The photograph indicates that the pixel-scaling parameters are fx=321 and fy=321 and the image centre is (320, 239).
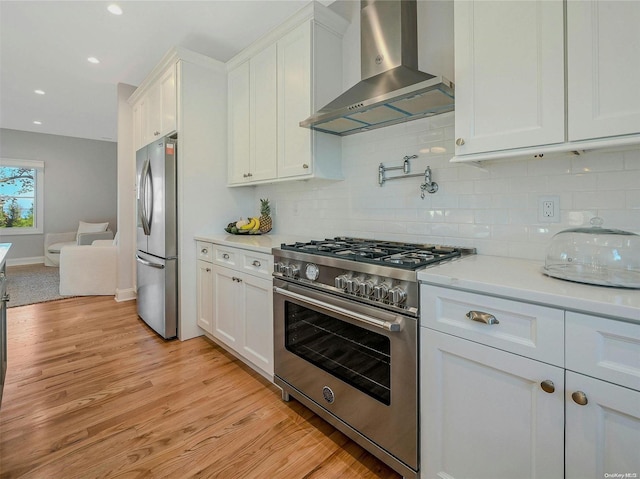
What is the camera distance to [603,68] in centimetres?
109

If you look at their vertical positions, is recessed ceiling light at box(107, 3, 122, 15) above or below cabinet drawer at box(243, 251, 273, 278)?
above

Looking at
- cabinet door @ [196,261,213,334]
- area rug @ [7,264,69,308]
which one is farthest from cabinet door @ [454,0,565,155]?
area rug @ [7,264,69,308]

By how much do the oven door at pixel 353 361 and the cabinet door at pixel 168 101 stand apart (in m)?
1.98

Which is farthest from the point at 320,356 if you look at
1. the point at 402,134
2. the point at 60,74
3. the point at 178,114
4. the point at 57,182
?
the point at 57,182

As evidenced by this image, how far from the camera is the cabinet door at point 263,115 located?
2.50 m

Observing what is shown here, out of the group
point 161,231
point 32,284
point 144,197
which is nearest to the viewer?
point 161,231

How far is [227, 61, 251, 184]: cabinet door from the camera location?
2.79 m

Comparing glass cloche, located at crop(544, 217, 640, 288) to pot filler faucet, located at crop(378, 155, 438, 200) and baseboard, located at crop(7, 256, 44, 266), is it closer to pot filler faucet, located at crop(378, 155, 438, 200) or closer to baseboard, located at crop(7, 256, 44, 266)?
pot filler faucet, located at crop(378, 155, 438, 200)

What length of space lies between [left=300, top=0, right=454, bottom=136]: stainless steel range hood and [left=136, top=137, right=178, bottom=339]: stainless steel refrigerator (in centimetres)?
141

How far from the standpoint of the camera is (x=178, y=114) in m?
2.79

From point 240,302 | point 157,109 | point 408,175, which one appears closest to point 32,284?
point 157,109

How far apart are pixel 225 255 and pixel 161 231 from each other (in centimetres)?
79

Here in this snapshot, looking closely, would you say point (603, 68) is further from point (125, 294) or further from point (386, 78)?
point (125, 294)

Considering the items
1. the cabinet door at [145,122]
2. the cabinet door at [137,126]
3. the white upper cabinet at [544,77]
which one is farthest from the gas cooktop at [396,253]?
the cabinet door at [137,126]
